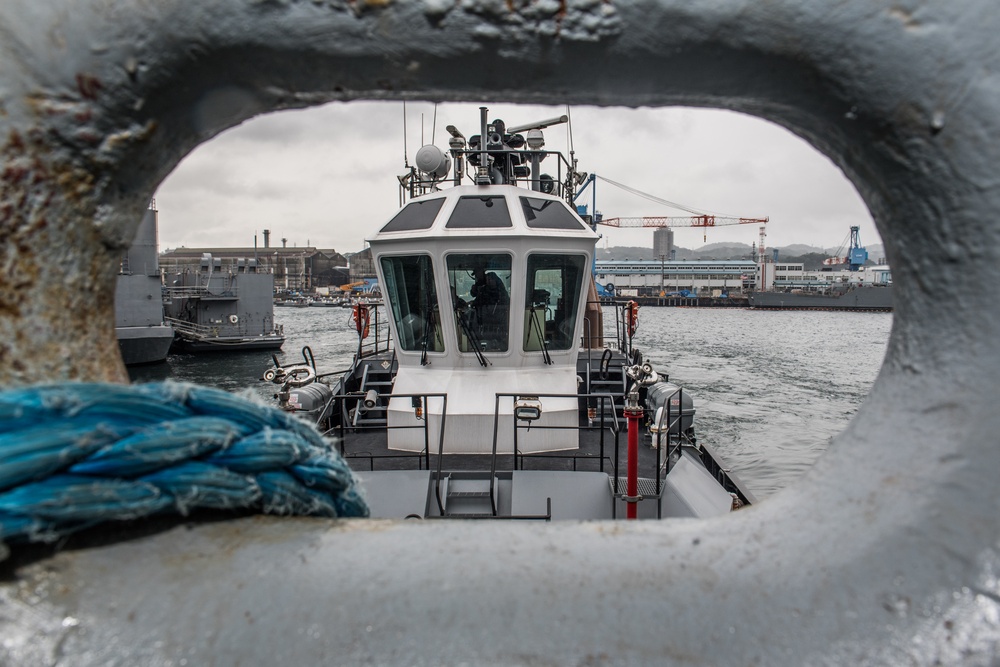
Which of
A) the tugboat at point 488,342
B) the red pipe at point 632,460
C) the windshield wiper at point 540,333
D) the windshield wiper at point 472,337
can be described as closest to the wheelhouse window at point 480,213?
the tugboat at point 488,342

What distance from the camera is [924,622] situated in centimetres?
87

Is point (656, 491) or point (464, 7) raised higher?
point (464, 7)

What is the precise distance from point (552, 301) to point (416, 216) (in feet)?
7.02

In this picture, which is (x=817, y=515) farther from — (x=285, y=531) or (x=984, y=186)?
(x=285, y=531)

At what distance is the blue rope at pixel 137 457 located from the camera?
2.87ft

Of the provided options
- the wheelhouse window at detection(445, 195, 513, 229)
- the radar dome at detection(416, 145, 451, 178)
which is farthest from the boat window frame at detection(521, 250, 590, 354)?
the radar dome at detection(416, 145, 451, 178)

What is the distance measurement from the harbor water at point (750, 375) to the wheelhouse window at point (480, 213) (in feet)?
14.7

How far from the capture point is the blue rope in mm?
875

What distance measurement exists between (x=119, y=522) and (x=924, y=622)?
1.23m

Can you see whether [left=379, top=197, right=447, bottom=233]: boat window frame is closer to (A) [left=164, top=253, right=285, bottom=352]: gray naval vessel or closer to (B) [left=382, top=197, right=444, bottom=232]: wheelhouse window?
(B) [left=382, top=197, right=444, bottom=232]: wheelhouse window

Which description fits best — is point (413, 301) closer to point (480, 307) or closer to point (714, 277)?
point (480, 307)

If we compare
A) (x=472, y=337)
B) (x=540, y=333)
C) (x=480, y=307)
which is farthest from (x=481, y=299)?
(x=540, y=333)

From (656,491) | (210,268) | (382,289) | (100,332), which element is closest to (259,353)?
(210,268)

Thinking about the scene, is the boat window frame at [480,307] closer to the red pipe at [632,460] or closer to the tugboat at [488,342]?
the tugboat at [488,342]
